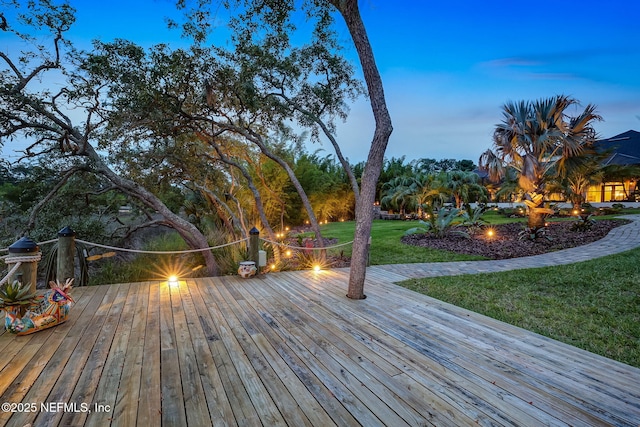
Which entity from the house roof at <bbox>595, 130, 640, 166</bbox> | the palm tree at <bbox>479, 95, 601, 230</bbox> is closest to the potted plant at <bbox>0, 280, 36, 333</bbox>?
the palm tree at <bbox>479, 95, 601, 230</bbox>

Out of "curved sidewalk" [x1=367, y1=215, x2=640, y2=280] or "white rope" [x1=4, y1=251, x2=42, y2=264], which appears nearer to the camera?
"white rope" [x1=4, y1=251, x2=42, y2=264]

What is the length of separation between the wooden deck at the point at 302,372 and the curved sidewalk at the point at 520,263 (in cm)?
237

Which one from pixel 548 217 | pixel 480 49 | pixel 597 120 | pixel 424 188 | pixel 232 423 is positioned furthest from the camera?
pixel 424 188

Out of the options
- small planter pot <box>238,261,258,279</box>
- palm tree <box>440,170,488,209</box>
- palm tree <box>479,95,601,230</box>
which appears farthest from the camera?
palm tree <box>440,170,488,209</box>

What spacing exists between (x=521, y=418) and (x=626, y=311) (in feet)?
10.6

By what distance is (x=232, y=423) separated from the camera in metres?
1.62

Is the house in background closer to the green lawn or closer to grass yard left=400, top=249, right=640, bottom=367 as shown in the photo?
the green lawn

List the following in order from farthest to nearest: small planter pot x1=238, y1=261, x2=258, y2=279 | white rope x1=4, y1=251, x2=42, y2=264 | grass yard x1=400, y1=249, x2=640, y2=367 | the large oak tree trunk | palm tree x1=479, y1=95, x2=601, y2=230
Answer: palm tree x1=479, y1=95, x2=601, y2=230
small planter pot x1=238, y1=261, x2=258, y2=279
the large oak tree trunk
white rope x1=4, y1=251, x2=42, y2=264
grass yard x1=400, y1=249, x2=640, y2=367

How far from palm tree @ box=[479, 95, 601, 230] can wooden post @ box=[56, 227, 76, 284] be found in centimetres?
1039

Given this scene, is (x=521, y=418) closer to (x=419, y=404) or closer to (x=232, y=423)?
(x=419, y=404)

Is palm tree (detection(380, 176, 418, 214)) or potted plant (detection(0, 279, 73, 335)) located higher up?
palm tree (detection(380, 176, 418, 214))

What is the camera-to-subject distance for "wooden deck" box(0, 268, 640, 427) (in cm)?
171

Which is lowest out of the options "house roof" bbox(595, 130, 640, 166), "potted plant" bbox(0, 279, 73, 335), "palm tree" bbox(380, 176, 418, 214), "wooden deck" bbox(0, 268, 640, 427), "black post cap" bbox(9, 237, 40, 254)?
"wooden deck" bbox(0, 268, 640, 427)

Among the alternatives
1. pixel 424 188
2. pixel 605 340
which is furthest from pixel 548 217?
pixel 605 340
